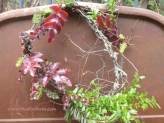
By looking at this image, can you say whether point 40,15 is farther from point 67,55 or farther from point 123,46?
point 123,46

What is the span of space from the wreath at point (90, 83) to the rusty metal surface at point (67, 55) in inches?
2.0

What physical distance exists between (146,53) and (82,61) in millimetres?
377

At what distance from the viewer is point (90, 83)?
2338mm

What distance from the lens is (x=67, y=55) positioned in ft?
7.72

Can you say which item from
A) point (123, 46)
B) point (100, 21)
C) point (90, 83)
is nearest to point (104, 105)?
point (90, 83)

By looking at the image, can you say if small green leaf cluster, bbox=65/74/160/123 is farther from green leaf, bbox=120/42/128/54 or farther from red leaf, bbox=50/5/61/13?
red leaf, bbox=50/5/61/13

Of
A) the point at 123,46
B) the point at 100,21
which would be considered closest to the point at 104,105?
the point at 123,46

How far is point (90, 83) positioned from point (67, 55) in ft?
0.66

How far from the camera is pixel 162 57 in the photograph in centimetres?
246

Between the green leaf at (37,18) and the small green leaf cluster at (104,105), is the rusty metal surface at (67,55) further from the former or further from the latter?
the small green leaf cluster at (104,105)

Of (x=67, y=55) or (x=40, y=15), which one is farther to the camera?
(x=67, y=55)

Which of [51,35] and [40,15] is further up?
[40,15]

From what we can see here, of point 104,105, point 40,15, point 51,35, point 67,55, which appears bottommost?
point 104,105

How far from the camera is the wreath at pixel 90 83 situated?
214 cm
